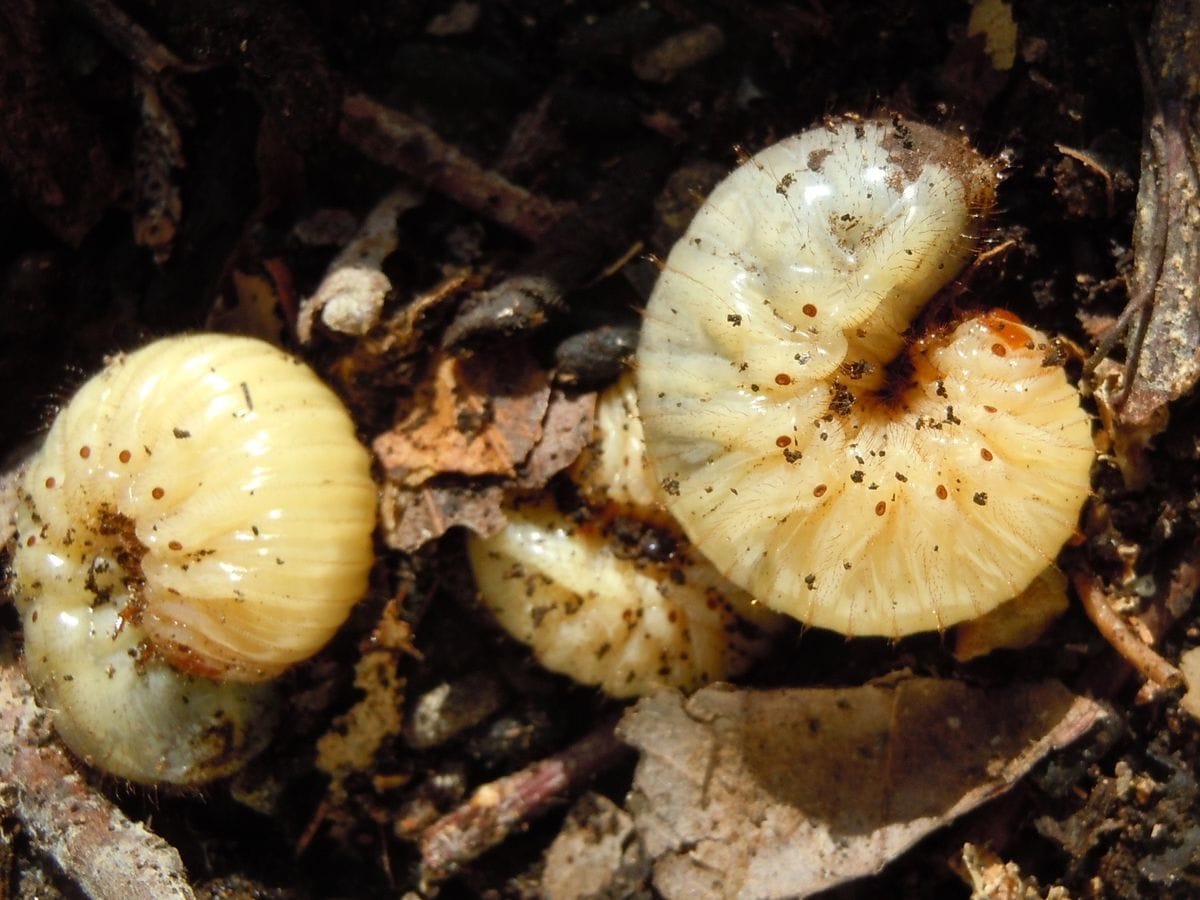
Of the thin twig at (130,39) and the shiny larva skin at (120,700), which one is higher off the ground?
the thin twig at (130,39)

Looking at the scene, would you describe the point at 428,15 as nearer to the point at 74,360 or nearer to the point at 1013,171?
the point at 74,360

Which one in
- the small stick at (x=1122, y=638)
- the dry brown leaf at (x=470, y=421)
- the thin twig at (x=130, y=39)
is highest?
the thin twig at (x=130, y=39)

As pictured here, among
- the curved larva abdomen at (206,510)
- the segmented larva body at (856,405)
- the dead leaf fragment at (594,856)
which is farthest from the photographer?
the dead leaf fragment at (594,856)

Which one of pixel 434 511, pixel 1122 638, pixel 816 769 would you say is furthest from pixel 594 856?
pixel 1122 638

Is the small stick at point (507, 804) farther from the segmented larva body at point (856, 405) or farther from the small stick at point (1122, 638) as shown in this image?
the small stick at point (1122, 638)

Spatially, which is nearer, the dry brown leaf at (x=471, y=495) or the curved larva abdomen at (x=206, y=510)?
the curved larva abdomen at (x=206, y=510)

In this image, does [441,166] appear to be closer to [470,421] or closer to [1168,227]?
[470,421]

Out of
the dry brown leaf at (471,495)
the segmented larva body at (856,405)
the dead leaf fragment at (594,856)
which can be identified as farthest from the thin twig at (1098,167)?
the dead leaf fragment at (594,856)
